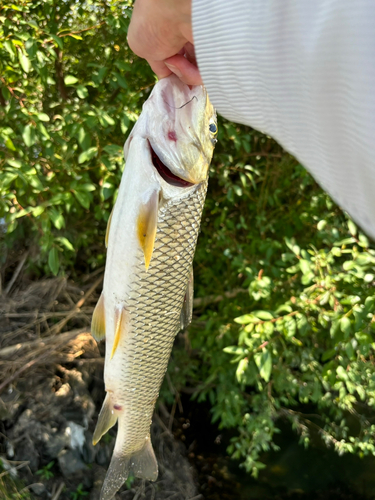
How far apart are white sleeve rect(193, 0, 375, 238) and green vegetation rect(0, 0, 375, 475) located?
1.06 m

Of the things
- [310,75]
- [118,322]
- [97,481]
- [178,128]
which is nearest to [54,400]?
[97,481]

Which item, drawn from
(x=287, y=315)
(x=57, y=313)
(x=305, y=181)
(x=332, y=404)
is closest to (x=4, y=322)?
(x=57, y=313)

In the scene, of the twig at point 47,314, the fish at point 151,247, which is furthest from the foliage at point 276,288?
the twig at point 47,314

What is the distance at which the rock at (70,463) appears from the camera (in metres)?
2.42

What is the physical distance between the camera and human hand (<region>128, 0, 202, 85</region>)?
0.67 meters

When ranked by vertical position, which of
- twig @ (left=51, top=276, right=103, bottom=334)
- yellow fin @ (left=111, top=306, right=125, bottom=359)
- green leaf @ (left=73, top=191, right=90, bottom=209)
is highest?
green leaf @ (left=73, top=191, right=90, bottom=209)

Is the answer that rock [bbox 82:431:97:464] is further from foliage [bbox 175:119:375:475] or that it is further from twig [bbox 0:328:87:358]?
foliage [bbox 175:119:375:475]

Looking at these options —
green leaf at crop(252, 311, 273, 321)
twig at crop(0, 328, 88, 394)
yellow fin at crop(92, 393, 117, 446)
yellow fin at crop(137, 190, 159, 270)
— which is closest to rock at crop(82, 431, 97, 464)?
twig at crop(0, 328, 88, 394)

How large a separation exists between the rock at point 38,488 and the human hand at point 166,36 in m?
2.46

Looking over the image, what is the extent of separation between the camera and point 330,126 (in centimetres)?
41

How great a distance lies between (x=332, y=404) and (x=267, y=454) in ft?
3.59

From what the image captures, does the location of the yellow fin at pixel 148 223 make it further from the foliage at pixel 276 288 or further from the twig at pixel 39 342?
the twig at pixel 39 342

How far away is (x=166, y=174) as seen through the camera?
3.36 ft

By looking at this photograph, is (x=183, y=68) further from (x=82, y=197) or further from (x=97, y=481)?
(x=97, y=481)
